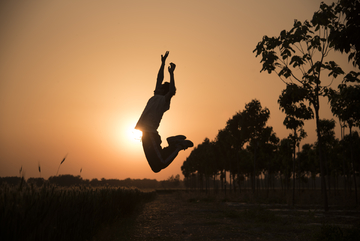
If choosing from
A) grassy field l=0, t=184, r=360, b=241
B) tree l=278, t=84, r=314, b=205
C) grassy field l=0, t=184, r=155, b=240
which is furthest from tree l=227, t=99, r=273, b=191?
grassy field l=0, t=184, r=155, b=240

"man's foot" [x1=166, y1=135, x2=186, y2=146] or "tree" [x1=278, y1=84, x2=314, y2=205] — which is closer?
"man's foot" [x1=166, y1=135, x2=186, y2=146]

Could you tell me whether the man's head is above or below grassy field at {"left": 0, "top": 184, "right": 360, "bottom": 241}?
above

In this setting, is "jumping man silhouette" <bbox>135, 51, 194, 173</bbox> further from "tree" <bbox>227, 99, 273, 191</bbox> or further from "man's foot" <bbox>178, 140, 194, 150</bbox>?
"tree" <bbox>227, 99, 273, 191</bbox>

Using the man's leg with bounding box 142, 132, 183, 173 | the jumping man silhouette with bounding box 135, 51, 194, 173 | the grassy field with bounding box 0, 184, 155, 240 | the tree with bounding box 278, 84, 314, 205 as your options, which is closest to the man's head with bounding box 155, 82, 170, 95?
the jumping man silhouette with bounding box 135, 51, 194, 173

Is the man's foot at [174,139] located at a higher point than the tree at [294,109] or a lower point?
lower

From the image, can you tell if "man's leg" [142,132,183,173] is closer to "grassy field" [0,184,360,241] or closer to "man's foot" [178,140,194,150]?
"man's foot" [178,140,194,150]

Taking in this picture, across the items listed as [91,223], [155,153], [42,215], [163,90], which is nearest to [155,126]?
[155,153]

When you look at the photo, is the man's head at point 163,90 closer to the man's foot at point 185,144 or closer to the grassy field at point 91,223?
the man's foot at point 185,144

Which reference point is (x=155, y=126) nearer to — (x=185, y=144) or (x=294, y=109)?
(x=185, y=144)

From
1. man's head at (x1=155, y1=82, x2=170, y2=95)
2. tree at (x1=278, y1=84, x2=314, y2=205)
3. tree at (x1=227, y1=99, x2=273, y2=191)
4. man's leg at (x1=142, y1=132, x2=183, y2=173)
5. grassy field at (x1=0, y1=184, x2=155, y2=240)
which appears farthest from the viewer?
tree at (x1=227, y1=99, x2=273, y2=191)

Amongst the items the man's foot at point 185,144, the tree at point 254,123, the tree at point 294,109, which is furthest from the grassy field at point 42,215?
the tree at point 254,123

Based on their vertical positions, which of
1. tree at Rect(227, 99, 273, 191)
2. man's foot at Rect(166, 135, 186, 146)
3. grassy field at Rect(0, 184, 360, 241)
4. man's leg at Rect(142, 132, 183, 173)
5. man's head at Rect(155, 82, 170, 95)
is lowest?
grassy field at Rect(0, 184, 360, 241)

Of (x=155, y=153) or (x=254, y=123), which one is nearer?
(x=155, y=153)

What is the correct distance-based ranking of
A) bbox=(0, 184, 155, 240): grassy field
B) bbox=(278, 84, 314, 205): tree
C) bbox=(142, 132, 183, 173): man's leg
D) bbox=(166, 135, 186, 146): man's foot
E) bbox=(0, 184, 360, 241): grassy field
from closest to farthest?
1. bbox=(0, 184, 155, 240): grassy field
2. bbox=(0, 184, 360, 241): grassy field
3. bbox=(142, 132, 183, 173): man's leg
4. bbox=(166, 135, 186, 146): man's foot
5. bbox=(278, 84, 314, 205): tree
